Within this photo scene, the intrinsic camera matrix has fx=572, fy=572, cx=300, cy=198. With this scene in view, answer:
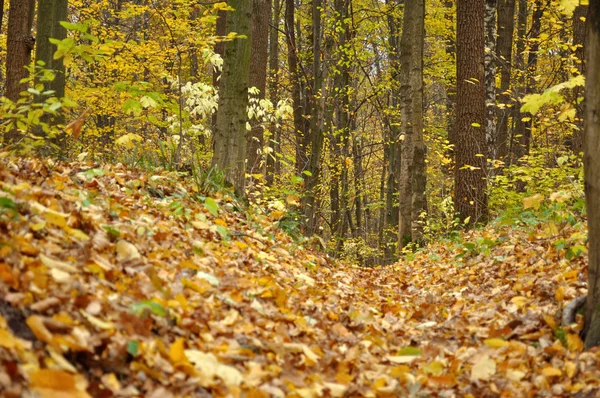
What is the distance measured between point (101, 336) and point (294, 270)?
12.0ft

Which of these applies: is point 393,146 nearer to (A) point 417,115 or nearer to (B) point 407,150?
(B) point 407,150

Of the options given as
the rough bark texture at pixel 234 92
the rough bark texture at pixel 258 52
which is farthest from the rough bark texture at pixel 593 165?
the rough bark texture at pixel 258 52

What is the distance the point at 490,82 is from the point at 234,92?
8.27m

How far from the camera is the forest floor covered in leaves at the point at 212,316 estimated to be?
8.26 ft

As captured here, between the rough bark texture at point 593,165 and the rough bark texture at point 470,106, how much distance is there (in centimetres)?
758

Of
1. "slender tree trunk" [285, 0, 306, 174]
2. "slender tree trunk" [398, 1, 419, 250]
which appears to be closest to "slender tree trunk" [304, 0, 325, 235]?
"slender tree trunk" [285, 0, 306, 174]

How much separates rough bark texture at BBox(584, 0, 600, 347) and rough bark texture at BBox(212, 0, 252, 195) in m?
5.21

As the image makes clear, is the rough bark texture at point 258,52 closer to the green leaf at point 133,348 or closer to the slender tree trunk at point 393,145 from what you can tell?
the slender tree trunk at point 393,145

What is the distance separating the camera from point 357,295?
21.1 ft

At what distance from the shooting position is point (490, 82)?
14.1 metres

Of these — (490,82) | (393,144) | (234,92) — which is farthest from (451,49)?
(234,92)

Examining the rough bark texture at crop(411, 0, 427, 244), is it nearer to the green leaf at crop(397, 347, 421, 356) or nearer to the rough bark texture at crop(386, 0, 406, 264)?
the rough bark texture at crop(386, 0, 406, 264)

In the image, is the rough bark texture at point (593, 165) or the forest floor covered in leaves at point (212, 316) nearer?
the forest floor covered in leaves at point (212, 316)

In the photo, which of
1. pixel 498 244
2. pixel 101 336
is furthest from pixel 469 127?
pixel 101 336
